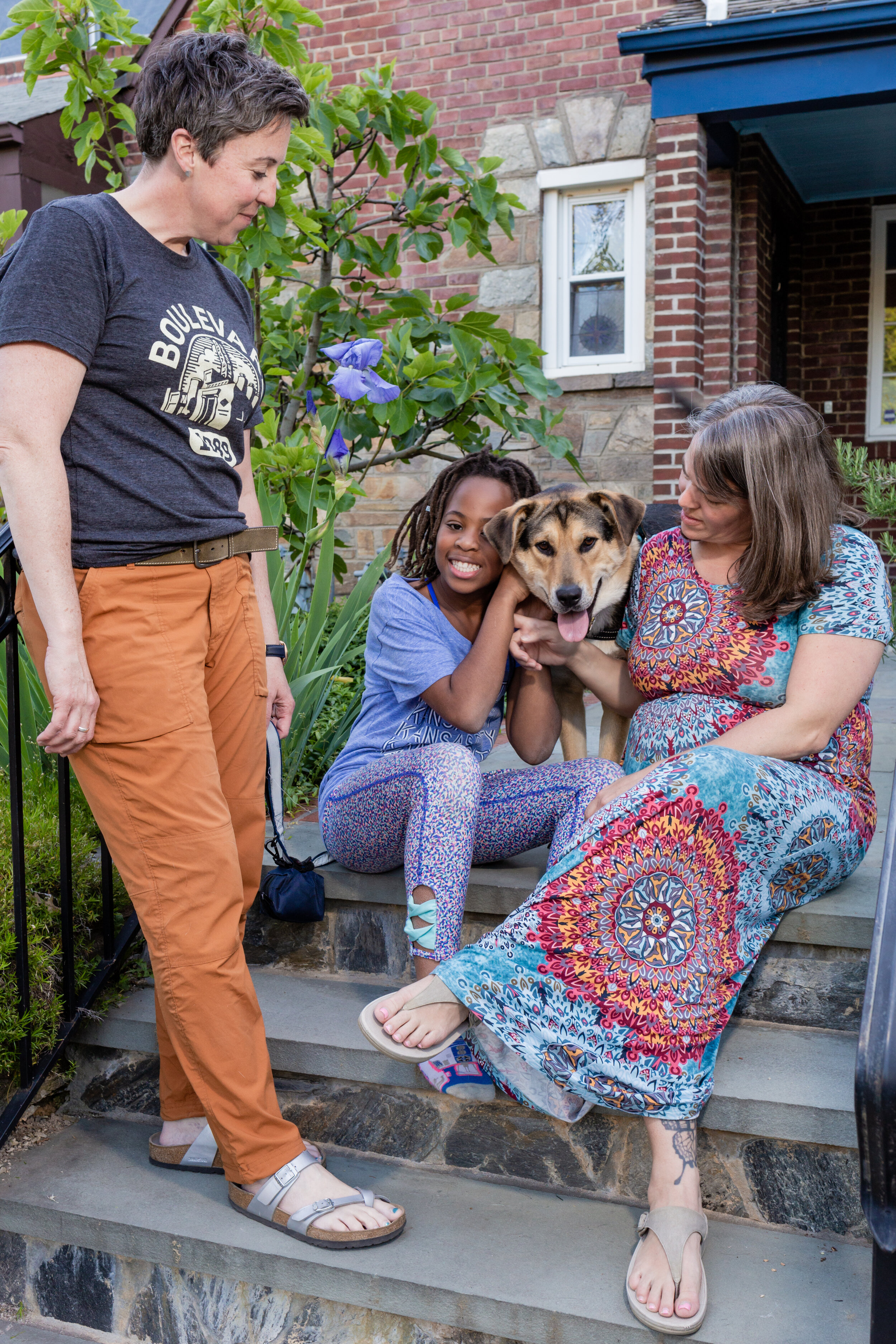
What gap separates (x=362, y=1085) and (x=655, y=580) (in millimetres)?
1257

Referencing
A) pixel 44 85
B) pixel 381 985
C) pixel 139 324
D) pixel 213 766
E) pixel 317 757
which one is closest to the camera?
pixel 139 324

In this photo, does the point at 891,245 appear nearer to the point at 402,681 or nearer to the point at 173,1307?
the point at 402,681

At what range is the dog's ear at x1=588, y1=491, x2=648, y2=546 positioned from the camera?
9.64 feet

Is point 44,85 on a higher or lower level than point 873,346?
higher

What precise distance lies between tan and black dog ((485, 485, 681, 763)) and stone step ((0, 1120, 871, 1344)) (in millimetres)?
1113

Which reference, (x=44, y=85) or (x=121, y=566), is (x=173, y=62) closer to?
(x=121, y=566)

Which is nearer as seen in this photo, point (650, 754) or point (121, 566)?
point (121, 566)

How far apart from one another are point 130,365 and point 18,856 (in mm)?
1078

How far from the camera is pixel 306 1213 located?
77.4 inches

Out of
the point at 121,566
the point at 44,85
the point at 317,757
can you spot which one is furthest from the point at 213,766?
the point at 44,85

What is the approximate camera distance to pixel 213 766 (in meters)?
1.95

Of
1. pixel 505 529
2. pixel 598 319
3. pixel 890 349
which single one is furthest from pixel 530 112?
pixel 505 529

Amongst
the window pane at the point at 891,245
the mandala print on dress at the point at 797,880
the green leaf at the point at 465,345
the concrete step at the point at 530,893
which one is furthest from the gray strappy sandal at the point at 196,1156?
the window pane at the point at 891,245

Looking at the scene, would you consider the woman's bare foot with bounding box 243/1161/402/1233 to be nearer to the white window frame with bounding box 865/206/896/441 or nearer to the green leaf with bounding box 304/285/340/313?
the green leaf with bounding box 304/285/340/313
